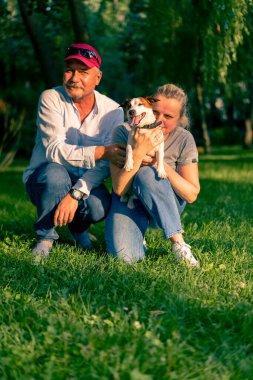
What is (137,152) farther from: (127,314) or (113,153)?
(127,314)

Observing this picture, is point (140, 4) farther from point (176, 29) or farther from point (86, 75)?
point (86, 75)

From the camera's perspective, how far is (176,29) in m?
13.8

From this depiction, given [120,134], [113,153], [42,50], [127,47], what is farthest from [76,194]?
[127,47]

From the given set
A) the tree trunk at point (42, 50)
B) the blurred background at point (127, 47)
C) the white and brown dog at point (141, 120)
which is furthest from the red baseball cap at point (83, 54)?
the tree trunk at point (42, 50)

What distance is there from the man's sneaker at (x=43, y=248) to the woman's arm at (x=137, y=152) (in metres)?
0.75

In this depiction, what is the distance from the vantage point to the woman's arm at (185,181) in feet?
15.3

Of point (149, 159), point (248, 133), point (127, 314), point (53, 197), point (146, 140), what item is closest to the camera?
point (127, 314)

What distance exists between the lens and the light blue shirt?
4895 millimetres

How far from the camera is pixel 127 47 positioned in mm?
21328

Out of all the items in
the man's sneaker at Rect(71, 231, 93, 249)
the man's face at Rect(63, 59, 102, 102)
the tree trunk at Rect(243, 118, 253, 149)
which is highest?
the man's face at Rect(63, 59, 102, 102)

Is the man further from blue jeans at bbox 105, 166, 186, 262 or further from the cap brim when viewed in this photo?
blue jeans at bbox 105, 166, 186, 262

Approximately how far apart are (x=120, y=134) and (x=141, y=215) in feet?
2.07

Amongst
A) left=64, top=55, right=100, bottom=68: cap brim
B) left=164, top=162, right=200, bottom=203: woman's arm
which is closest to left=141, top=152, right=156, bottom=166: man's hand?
left=164, top=162, right=200, bottom=203: woman's arm

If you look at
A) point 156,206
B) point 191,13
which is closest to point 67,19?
point 191,13
